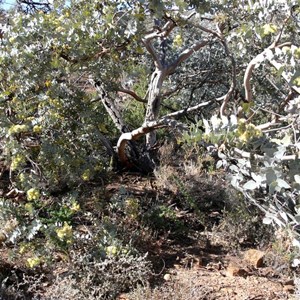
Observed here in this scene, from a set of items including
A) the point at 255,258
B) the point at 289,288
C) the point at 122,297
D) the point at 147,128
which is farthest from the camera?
the point at 147,128

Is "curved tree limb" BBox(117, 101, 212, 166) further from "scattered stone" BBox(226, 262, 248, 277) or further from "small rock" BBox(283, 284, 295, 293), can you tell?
"small rock" BBox(283, 284, 295, 293)

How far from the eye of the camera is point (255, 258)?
362 cm

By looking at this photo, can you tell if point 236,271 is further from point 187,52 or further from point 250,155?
point 187,52

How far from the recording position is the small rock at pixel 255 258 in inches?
142

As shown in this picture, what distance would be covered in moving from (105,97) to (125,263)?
7.23 ft

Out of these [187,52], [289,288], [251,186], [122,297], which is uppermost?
[187,52]

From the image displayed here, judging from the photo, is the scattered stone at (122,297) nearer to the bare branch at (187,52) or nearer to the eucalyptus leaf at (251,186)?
the eucalyptus leaf at (251,186)

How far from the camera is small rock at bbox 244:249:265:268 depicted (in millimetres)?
3611

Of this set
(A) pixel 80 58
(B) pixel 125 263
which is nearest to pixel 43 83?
(A) pixel 80 58

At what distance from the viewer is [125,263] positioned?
333 centimetres

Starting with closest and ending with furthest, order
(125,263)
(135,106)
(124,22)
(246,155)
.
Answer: (246,155)
(124,22)
(125,263)
(135,106)

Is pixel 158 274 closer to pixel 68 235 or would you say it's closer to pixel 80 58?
pixel 68 235

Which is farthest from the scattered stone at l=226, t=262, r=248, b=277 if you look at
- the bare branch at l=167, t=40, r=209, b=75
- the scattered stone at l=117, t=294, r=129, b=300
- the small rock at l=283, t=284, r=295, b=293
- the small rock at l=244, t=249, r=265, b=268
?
the bare branch at l=167, t=40, r=209, b=75

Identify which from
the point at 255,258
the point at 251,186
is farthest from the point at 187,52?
the point at 251,186
